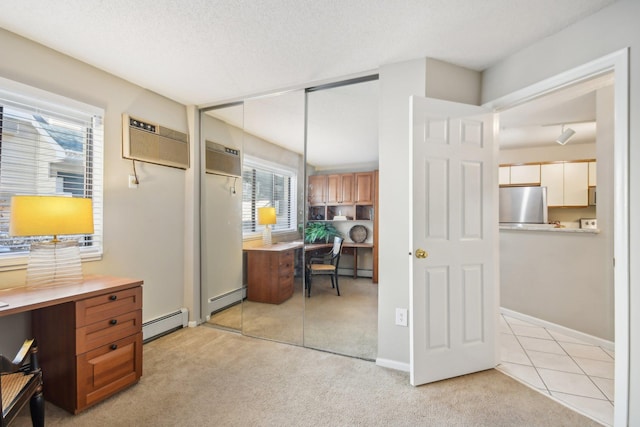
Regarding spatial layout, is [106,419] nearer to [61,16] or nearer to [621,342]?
[61,16]

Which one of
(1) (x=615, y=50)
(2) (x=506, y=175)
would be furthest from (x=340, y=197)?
(2) (x=506, y=175)

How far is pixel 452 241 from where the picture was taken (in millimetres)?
2168

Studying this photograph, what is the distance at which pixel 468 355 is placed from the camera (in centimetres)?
221

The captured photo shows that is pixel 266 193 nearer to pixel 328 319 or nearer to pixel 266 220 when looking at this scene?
pixel 266 220

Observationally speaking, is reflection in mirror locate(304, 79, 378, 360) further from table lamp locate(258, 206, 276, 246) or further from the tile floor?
the tile floor

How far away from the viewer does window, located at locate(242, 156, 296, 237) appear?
2.83 m

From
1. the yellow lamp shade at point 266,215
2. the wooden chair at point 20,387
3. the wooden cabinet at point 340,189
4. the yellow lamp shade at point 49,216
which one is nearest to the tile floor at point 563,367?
the wooden cabinet at point 340,189

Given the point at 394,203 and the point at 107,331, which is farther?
the point at 394,203

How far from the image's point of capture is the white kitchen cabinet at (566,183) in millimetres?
4691

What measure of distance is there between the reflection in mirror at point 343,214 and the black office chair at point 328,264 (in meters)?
0.03

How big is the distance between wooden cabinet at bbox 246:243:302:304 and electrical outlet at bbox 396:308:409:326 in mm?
1035

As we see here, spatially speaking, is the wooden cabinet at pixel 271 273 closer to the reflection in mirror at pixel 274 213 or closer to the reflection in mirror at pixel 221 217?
the reflection in mirror at pixel 274 213

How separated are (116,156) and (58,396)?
1.79m

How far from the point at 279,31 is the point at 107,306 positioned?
212 cm
